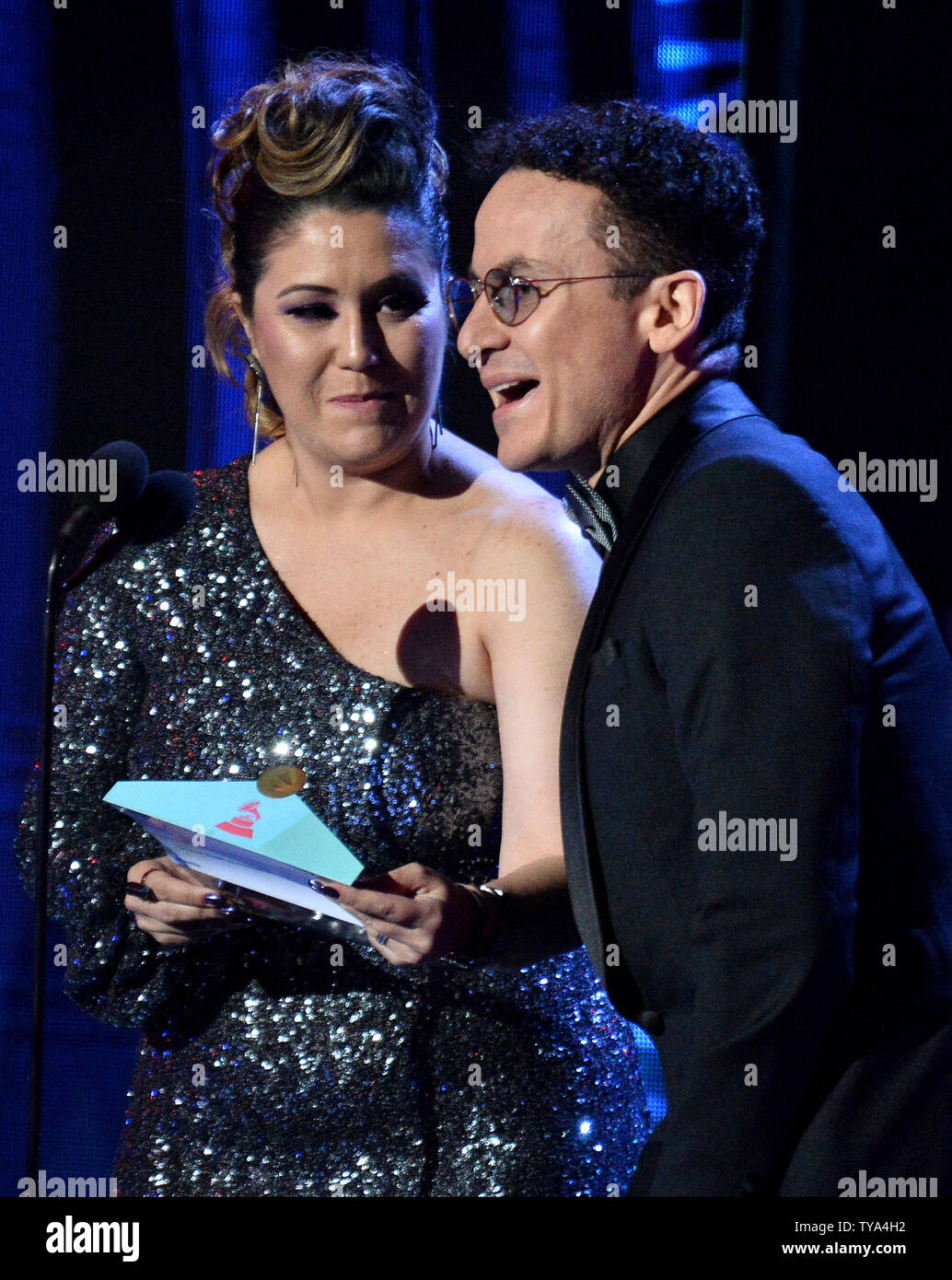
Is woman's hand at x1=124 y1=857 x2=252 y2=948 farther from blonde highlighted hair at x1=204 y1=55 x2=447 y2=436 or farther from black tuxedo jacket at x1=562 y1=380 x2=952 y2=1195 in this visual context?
blonde highlighted hair at x1=204 y1=55 x2=447 y2=436

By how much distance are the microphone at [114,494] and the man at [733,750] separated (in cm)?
45

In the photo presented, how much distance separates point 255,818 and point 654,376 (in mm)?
636

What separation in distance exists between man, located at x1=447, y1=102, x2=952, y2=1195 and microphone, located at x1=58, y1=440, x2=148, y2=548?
1.49 feet

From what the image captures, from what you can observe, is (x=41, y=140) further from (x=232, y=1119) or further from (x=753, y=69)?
(x=232, y=1119)

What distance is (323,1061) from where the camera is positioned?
169cm

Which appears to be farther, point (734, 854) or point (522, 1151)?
point (522, 1151)

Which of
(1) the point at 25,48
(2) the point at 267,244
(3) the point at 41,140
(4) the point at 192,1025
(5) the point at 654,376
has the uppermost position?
(1) the point at 25,48

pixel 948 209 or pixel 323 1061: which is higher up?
pixel 948 209

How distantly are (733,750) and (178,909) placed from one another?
2.43 feet

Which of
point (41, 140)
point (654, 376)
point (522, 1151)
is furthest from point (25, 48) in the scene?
point (522, 1151)

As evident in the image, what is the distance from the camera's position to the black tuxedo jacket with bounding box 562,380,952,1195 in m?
1.13

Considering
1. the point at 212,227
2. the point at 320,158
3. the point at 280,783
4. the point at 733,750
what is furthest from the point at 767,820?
the point at 212,227
